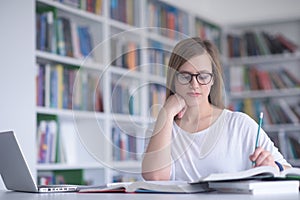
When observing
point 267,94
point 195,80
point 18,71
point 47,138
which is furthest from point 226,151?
point 267,94

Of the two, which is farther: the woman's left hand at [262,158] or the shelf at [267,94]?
the shelf at [267,94]

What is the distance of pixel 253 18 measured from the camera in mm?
5047

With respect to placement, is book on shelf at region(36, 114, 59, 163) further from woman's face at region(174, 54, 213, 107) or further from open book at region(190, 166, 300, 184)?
open book at region(190, 166, 300, 184)

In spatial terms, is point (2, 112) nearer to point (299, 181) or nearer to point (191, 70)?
point (191, 70)

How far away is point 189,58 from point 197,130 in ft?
0.63

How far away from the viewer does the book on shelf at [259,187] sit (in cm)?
118

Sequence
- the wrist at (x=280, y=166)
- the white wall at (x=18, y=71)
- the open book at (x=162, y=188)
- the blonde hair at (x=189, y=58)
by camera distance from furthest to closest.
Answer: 1. the white wall at (x=18, y=71)
2. the wrist at (x=280, y=166)
3. the blonde hair at (x=189, y=58)
4. the open book at (x=162, y=188)

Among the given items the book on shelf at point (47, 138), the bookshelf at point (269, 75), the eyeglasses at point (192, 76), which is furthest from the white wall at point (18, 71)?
the bookshelf at point (269, 75)

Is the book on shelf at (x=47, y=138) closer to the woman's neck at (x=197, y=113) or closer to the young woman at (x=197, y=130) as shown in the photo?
the young woman at (x=197, y=130)

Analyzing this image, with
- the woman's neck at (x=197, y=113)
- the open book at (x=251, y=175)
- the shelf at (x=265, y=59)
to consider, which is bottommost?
the open book at (x=251, y=175)

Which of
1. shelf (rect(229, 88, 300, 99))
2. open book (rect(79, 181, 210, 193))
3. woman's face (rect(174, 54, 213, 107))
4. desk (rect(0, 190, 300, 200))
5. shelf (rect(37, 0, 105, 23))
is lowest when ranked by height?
desk (rect(0, 190, 300, 200))

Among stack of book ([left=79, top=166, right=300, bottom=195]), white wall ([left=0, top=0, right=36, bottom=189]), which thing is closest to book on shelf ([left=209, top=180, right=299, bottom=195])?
stack of book ([left=79, top=166, right=300, bottom=195])

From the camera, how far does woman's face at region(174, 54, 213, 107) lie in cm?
137

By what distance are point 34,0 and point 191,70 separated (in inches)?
72.8
